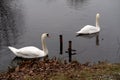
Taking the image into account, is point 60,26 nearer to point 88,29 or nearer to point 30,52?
point 88,29

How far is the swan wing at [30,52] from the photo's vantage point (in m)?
16.2

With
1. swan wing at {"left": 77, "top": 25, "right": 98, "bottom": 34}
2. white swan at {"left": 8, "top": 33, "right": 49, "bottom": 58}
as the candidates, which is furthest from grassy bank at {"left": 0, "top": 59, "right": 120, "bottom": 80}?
swan wing at {"left": 77, "top": 25, "right": 98, "bottom": 34}

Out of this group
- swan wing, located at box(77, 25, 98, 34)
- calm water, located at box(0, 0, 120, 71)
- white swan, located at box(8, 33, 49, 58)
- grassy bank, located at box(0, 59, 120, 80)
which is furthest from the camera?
swan wing, located at box(77, 25, 98, 34)

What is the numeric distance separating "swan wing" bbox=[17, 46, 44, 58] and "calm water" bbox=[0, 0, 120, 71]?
0.49 meters

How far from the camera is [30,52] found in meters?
16.5

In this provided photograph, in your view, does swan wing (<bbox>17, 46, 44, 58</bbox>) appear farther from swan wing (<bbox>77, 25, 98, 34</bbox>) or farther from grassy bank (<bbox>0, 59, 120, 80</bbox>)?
grassy bank (<bbox>0, 59, 120, 80</bbox>)

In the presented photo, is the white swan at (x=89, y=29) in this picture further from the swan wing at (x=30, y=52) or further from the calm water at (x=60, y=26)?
the swan wing at (x=30, y=52)

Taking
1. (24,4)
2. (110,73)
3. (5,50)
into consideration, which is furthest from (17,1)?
(110,73)

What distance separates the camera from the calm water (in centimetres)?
1677

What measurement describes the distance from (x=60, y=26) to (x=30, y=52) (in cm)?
560

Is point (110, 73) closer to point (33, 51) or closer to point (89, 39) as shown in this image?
point (33, 51)

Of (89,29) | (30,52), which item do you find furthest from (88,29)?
(30,52)

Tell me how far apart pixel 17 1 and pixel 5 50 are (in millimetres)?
13690

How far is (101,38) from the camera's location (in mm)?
19609
